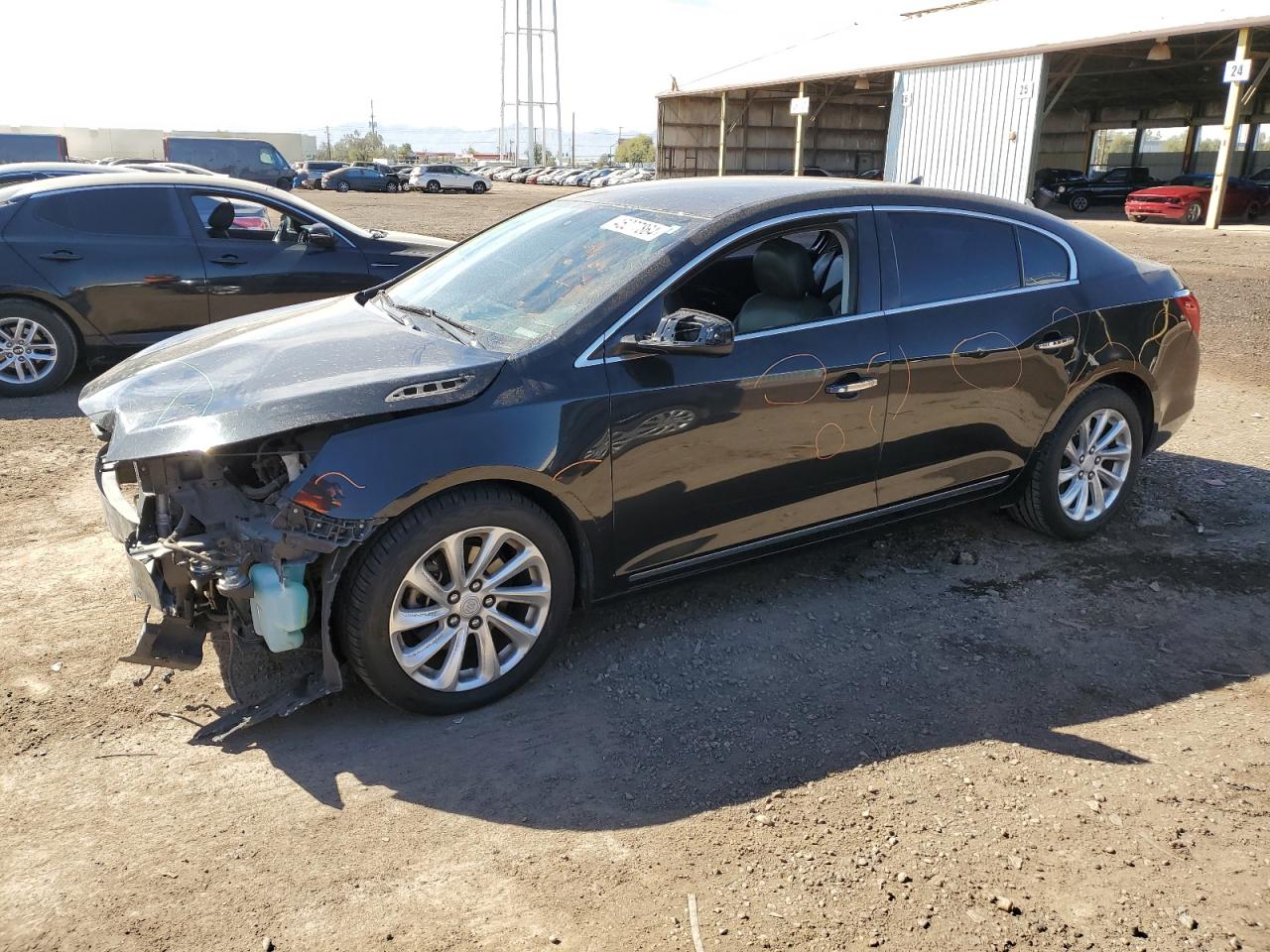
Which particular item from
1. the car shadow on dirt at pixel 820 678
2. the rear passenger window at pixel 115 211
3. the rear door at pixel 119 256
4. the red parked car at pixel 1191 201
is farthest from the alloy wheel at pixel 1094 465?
the red parked car at pixel 1191 201

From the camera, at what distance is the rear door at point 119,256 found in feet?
24.7

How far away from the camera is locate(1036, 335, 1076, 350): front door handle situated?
4598 mm

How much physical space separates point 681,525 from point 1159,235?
866 inches

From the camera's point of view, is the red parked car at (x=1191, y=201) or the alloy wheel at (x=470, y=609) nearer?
the alloy wheel at (x=470, y=609)

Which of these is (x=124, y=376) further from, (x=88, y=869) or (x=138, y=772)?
(x=88, y=869)

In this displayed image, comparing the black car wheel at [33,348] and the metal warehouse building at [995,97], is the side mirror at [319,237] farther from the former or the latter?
the metal warehouse building at [995,97]

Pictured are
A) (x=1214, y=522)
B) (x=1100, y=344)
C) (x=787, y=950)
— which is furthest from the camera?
(x=1214, y=522)

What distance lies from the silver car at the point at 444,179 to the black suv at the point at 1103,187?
27553 mm

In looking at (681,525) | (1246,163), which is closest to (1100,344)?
(681,525)

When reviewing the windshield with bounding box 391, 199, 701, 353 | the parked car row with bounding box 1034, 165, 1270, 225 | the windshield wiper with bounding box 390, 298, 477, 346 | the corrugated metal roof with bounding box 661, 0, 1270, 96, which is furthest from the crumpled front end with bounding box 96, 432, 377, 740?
the parked car row with bounding box 1034, 165, 1270, 225

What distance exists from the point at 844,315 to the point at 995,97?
2277 centimetres

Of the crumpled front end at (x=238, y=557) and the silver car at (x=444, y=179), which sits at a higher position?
the silver car at (x=444, y=179)

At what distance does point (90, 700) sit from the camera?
11.8 feet

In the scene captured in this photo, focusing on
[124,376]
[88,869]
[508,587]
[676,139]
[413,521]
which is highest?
[676,139]
